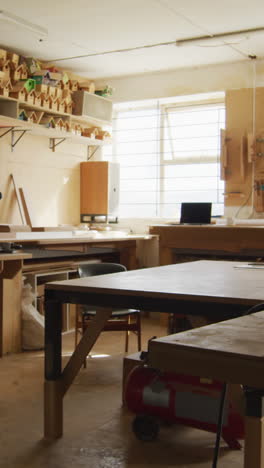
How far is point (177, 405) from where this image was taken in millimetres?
2842

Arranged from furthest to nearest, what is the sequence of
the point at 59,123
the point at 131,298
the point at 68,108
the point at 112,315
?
1. the point at 68,108
2. the point at 59,123
3. the point at 112,315
4. the point at 131,298

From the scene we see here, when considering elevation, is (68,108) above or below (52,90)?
below

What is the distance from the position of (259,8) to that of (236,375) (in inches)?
193

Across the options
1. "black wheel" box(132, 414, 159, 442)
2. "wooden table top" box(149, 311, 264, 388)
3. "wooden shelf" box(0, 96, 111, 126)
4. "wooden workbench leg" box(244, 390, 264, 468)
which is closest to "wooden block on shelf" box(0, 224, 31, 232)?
"wooden shelf" box(0, 96, 111, 126)

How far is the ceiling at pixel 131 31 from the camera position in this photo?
5.36 meters

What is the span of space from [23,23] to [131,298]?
3.93 m

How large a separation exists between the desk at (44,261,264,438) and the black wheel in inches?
15.3

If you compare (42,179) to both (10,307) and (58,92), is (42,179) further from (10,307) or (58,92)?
(10,307)

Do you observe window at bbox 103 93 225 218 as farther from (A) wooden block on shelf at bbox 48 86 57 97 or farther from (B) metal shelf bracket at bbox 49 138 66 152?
(A) wooden block on shelf at bbox 48 86 57 97

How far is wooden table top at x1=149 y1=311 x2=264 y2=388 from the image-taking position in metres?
1.20

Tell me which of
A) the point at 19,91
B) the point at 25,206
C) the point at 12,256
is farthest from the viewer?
the point at 25,206

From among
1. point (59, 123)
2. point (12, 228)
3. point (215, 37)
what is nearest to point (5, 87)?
point (59, 123)

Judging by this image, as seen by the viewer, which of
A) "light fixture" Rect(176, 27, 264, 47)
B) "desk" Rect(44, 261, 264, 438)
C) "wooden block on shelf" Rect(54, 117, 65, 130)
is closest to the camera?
"desk" Rect(44, 261, 264, 438)

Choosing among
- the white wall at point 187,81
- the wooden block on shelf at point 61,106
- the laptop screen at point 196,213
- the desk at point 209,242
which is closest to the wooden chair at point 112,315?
the desk at point 209,242
